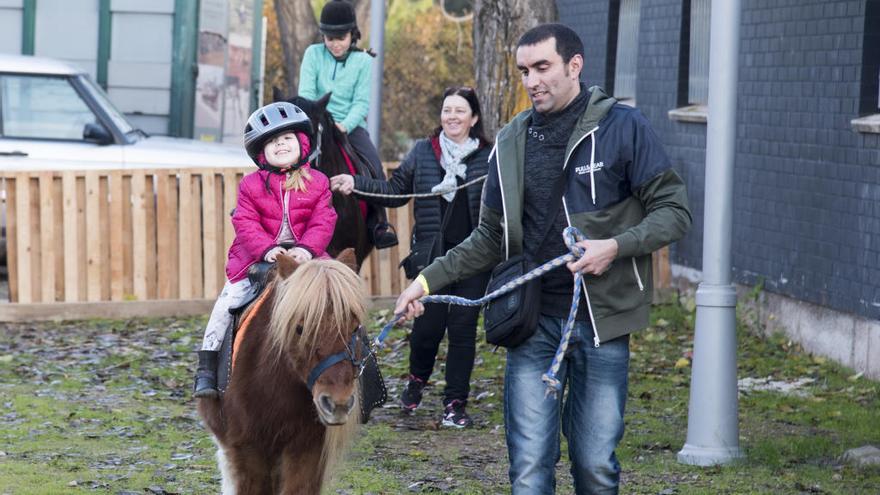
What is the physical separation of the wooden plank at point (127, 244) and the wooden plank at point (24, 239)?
85cm

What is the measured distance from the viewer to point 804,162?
1168 cm

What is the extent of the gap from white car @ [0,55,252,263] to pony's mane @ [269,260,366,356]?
1002cm

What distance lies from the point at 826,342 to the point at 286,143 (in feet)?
19.6

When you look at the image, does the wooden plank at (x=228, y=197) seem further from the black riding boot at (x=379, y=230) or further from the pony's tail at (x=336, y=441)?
the pony's tail at (x=336, y=441)

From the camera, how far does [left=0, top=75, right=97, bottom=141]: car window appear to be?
15.7 m

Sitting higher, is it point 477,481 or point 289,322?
point 289,322

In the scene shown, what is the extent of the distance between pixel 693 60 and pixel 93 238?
5.95m

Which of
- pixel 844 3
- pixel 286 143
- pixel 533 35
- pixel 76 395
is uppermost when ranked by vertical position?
pixel 844 3

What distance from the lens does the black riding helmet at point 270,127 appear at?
21.6ft

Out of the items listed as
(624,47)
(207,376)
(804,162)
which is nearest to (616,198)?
(207,376)

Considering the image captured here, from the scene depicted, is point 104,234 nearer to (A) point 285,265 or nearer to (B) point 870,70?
(B) point 870,70

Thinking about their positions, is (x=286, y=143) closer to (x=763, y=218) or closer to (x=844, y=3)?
(x=844, y=3)

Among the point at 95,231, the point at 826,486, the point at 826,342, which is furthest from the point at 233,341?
the point at 95,231

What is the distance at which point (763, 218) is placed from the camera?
41.1 feet
